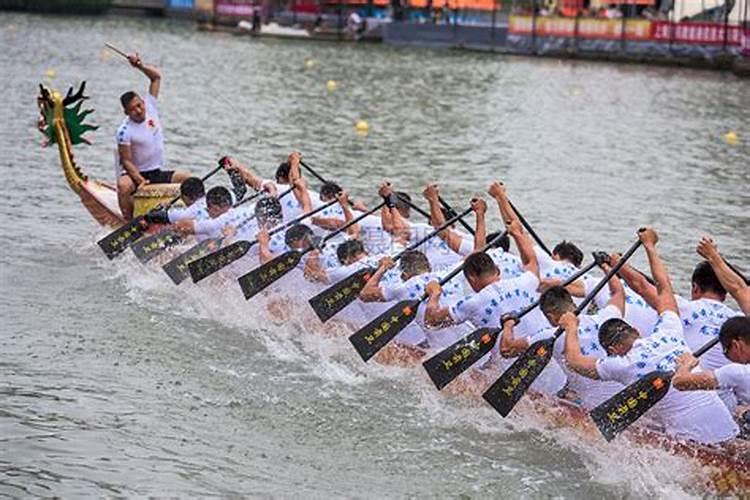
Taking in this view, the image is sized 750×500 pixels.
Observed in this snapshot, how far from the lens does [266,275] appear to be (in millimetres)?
10336

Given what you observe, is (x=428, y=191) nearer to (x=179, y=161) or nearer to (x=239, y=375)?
(x=239, y=375)

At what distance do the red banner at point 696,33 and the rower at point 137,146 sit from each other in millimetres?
26650

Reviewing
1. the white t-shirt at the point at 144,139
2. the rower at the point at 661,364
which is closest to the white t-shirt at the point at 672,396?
the rower at the point at 661,364

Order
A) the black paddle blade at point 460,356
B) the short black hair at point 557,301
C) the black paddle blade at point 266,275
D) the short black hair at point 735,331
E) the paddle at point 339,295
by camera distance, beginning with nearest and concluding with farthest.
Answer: the short black hair at point 735,331 < the short black hair at point 557,301 < the black paddle blade at point 460,356 < the paddle at point 339,295 < the black paddle blade at point 266,275

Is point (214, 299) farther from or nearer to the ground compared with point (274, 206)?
nearer to the ground

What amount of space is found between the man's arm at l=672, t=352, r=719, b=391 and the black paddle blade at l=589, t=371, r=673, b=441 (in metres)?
0.06

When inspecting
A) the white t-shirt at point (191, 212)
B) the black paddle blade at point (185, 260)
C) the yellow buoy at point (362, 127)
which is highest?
the white t-shirt at point (191, 212)

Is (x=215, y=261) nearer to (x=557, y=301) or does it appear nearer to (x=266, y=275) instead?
(x=266, y=275)

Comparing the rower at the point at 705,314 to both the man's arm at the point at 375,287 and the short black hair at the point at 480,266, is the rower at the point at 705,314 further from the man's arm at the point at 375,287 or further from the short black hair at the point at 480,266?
the man's arm at the point at 375,287

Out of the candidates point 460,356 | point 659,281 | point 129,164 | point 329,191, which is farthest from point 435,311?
point 129,164

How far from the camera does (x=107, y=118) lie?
76.4ft

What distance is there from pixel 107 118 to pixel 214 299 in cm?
1258

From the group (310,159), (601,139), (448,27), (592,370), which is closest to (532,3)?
(448,27)

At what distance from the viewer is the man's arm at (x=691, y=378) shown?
7.18 m
